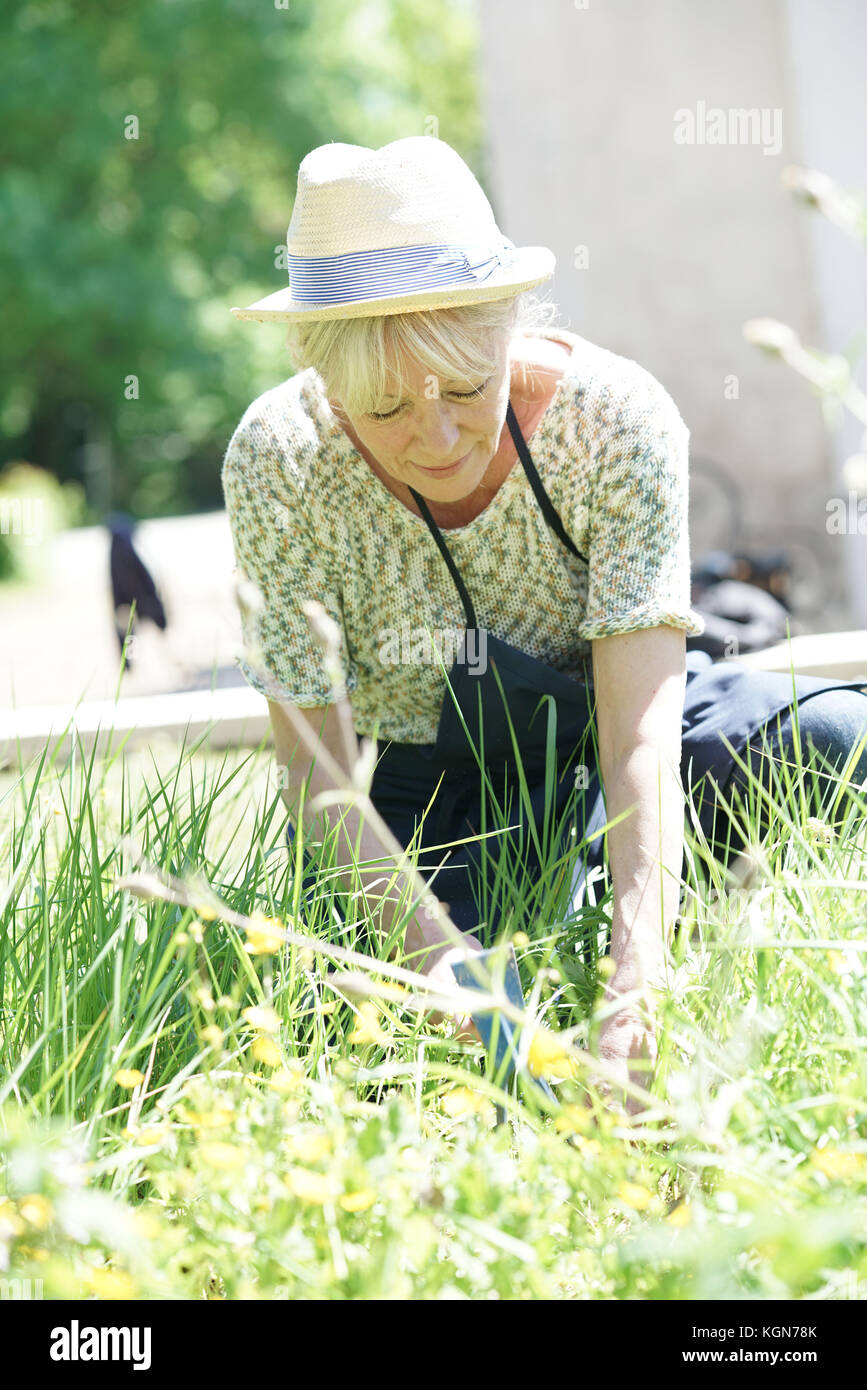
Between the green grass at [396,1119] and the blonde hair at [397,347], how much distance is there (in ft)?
1.85

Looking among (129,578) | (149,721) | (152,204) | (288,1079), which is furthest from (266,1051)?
(152,204)

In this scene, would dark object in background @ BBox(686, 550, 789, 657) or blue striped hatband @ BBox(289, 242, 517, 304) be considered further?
dark object in background @ BBox(686, 550, 789, 657)

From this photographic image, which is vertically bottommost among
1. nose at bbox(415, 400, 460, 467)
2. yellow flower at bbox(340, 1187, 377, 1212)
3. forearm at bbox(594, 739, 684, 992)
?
yellow flower at bbox(340, 1187, 377, 1212)

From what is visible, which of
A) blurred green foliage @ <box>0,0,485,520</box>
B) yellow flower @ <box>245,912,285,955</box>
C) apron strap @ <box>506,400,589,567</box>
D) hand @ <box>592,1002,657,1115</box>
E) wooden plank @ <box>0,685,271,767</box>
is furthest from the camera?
blurred green foliage @ <box>0,0,485,520</box>

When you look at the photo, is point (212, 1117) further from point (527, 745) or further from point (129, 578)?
point (129, 578)

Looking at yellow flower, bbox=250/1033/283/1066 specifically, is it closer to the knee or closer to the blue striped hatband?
the blue striped hatband

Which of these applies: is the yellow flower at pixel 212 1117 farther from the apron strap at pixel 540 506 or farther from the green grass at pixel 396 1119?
the apron strap at pixel 540 506

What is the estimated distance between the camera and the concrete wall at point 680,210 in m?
7.69

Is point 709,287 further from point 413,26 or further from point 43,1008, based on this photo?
point 413,26

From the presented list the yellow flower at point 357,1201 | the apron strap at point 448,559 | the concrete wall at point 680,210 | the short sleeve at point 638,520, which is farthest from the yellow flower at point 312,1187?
the concrete wall at point 680,210

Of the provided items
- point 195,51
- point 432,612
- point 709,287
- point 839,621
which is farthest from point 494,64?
point 195,51

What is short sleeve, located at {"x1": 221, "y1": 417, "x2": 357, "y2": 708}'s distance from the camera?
7.00 feet

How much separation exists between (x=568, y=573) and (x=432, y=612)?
0.23 metres

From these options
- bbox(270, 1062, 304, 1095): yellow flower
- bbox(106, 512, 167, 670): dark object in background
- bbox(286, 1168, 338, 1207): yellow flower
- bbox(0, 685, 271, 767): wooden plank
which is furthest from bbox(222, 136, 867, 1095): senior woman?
bbox(106, 512, 167, 670): dark object in background
